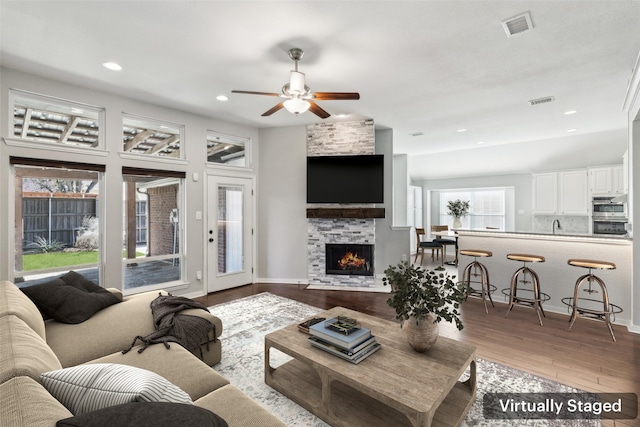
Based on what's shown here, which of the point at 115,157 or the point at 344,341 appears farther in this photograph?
the point at 115,157

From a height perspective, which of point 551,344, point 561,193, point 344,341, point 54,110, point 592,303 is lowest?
point 551,344

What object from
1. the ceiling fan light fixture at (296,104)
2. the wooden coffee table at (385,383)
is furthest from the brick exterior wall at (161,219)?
the wooden coffee table at (385,383)

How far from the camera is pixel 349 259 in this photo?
5.27 metres

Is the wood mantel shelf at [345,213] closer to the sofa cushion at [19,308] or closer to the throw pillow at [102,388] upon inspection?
the sofa cushion at [19,308]

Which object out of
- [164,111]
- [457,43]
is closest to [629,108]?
[457,43]

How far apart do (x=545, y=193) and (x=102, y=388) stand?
29.1 ft

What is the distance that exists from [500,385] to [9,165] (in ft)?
17.1

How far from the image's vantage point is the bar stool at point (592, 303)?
10.7 feet

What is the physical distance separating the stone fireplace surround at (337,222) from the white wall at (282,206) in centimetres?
17

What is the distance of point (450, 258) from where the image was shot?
8.33 meters

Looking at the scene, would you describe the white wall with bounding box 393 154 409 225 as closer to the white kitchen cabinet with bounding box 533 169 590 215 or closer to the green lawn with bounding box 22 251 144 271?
Result: the white kitchen cabinet with bounding box 533 169 590 215

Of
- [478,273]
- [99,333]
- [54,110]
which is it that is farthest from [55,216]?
[478,273]

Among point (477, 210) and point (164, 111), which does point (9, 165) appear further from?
point (477, 210)

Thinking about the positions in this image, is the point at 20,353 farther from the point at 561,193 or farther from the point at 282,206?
the point at 561,193
